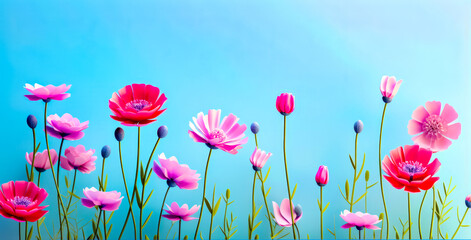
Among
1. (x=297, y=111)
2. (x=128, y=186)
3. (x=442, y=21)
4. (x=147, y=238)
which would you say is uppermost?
(x=442, y=21)

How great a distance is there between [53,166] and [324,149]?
2.06ft

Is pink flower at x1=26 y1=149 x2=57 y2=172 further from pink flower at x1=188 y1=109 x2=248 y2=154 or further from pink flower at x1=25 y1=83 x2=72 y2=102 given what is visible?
pink flower at x1=188 y1=109 x2=248 y2=154

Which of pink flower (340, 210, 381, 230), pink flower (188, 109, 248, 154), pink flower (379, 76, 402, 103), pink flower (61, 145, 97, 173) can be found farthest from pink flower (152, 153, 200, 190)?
pink flower (379, 76, 402, 103)

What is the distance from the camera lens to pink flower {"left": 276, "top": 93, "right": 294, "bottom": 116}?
769 mm

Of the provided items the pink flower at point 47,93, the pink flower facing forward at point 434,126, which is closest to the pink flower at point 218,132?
the pink flower at point 47,93

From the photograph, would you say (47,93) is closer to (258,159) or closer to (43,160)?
(43,160)

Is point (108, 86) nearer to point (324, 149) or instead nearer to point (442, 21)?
point (324, 149)

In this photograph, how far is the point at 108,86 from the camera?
827 mm

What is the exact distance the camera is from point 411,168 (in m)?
0.77

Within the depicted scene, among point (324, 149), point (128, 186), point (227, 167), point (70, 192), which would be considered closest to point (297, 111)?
point (324, 149)

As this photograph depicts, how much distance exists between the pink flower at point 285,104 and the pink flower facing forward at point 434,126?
282mm

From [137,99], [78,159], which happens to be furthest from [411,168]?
[78,159]

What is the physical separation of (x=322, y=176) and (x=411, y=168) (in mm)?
196

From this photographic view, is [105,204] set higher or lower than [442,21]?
lower
